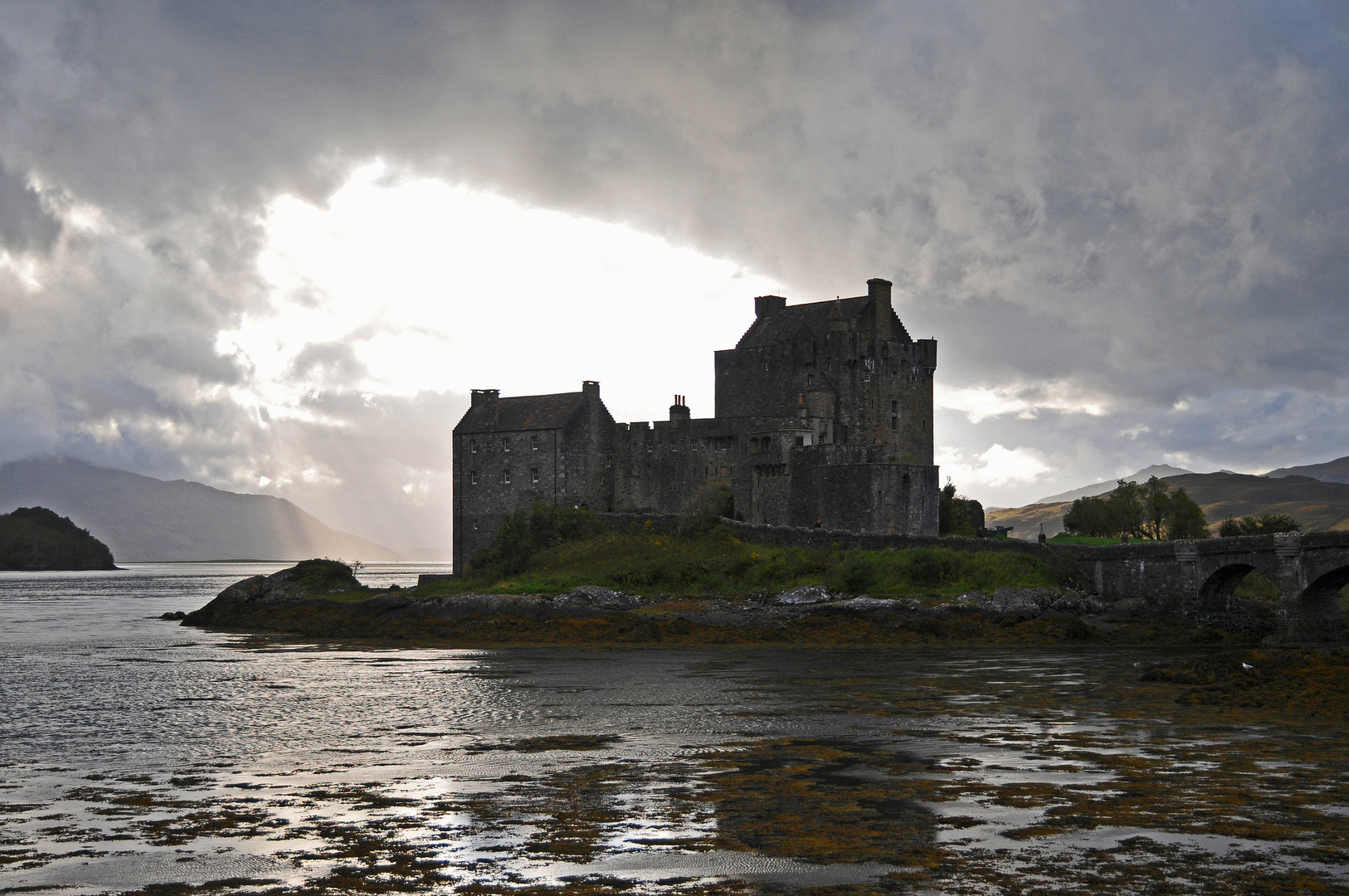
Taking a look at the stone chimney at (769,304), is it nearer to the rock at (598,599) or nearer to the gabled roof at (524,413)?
the gabled roof at (524,413)

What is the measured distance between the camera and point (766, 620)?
146 feet

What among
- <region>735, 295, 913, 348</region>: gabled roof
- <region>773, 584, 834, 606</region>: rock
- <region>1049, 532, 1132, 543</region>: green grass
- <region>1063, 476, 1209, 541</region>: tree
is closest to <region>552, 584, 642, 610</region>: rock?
<region>773, 584, 834, 606</region>: rock

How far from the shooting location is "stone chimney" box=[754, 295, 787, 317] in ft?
227

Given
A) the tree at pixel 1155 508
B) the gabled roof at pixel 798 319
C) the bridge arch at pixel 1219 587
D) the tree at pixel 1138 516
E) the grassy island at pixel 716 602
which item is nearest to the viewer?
the grassy island at pixel 716 602

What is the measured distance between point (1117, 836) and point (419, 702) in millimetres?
17220

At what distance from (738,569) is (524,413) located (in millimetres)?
21690

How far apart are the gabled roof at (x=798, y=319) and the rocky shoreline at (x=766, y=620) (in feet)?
71.0

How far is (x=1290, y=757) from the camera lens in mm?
17359

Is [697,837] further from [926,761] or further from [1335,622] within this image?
[1335,622]

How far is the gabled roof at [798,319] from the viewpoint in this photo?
2539 inches

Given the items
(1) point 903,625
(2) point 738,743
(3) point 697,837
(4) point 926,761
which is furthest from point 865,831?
(1) point 903,625

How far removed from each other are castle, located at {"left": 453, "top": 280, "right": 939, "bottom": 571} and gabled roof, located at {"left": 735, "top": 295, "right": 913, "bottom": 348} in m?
0.08

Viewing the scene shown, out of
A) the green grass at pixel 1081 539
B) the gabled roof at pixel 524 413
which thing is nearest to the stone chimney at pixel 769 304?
the gabled roof at pixel 524 413

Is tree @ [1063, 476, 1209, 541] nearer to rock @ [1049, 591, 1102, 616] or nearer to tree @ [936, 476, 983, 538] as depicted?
tree @ [936, 476, 983, 538]
